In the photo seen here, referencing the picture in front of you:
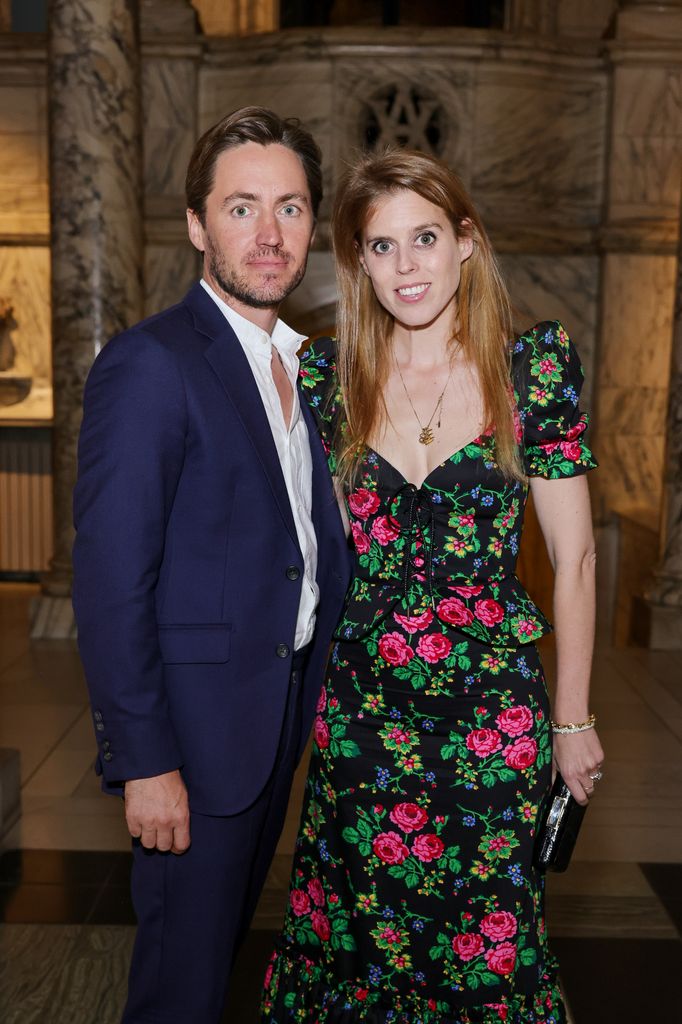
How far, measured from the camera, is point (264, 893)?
405 centimetres

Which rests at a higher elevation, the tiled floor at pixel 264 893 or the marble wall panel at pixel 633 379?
the marble wall panel at pixel 633 379

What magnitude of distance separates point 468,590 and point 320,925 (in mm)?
861

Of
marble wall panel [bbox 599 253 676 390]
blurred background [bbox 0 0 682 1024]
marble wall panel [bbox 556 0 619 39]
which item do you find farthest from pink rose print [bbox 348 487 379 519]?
marble wall panel [bbox 556 0 619 39]

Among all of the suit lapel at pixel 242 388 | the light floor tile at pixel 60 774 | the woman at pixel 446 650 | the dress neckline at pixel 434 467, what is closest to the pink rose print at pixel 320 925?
the woman at pixel 446 650

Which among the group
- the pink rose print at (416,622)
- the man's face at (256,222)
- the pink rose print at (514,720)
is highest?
the man's face at (256,222)

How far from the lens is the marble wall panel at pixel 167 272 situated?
9.70 meters

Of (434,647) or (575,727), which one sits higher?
(434,647)

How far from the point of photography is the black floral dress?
95.3 inches

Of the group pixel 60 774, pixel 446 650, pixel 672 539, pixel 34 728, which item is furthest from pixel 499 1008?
pixel 672 539

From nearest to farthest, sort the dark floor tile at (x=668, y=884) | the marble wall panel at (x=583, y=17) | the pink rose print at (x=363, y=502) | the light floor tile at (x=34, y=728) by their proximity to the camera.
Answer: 1. the pink rose print at (x=363, y=502)
2. the dark floor tile at (x=668, y=884)
3. the light floor tile at (x=34, y=728)
4. the marble wall panel at (x=583, y=17)

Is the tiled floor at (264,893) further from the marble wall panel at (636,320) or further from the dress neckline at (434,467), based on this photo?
the marble wall panel at (636,320)

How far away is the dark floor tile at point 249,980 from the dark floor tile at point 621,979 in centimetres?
94

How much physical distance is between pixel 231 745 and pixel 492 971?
759 mm

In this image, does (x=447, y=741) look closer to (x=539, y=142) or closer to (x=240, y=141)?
(x=240, y=141)
